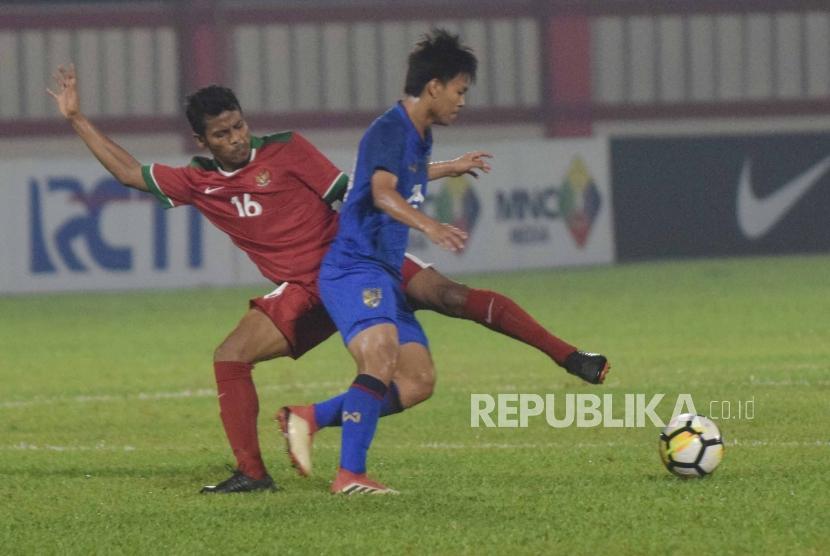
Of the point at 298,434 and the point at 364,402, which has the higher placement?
the point at 364,402

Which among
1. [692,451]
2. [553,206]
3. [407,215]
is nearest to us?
[407,215]

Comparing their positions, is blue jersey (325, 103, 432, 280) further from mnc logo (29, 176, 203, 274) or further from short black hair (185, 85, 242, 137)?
mnc logo (29, 176, 203, 274)

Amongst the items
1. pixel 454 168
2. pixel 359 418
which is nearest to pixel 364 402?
pixel 359 418

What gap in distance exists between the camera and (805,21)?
3231cm

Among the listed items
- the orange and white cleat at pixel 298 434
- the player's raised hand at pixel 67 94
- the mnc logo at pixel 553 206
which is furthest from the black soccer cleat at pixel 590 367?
the mnc logo at pixel 553 206

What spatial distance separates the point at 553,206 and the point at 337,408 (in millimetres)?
14619

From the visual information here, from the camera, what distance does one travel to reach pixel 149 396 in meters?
10.5

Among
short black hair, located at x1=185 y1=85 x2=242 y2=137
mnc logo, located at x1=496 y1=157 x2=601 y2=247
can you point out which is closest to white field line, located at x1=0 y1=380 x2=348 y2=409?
short black hair, located at x1=185 y1=85 x2=242 y2=137

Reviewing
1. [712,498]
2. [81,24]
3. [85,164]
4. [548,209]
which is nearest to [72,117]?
[712,498]

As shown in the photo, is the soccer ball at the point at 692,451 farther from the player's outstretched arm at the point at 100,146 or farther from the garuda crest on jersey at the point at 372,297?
the player's outstretched arm at the point at 100,146

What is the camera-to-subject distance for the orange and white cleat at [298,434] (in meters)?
6.60

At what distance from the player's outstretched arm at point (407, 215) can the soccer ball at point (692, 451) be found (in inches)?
45.9

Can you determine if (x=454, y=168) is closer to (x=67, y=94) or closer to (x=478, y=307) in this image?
(x=478, y=307)

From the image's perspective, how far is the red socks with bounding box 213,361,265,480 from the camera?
6703 millimetres
